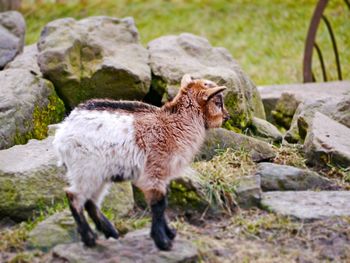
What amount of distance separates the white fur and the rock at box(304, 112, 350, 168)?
8.20 ft

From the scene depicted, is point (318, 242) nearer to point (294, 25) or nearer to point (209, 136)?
point (209, 136)

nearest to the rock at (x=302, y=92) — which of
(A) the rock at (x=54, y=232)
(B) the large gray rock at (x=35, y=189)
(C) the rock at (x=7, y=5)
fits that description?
(B) the large gray rock at (x=35, y=189)

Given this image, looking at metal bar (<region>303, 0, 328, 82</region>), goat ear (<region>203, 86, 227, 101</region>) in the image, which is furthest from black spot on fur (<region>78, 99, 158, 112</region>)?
metal bar (<region>303, 0, 328, 82</region>)

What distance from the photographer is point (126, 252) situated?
5.64 m

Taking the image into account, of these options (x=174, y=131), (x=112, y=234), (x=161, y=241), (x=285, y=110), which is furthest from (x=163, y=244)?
(x=285, y=110)

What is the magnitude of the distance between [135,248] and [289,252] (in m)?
1.29

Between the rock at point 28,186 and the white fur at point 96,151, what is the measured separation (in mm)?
836

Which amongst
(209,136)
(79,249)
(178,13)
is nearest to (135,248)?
(79,249)

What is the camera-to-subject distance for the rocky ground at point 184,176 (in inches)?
234

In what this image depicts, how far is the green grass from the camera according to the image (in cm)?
1582

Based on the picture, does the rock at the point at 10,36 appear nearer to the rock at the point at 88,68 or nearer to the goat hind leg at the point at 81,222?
the rock at the point at 88,68

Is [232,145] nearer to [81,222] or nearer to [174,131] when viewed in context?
[174,131]

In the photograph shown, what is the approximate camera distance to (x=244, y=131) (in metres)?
8.41

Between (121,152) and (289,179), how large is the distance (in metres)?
2.13
